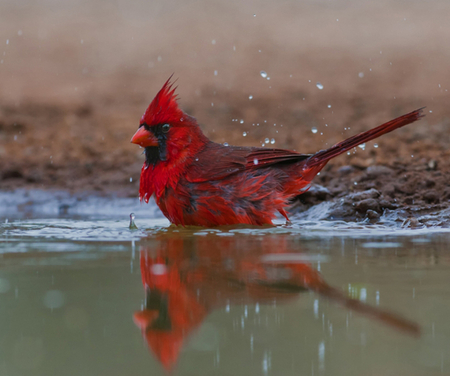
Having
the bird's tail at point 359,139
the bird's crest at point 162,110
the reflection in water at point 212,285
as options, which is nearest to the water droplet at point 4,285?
the reflection in water at point 212,285

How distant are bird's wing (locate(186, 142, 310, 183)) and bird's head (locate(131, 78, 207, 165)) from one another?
0.49 feet

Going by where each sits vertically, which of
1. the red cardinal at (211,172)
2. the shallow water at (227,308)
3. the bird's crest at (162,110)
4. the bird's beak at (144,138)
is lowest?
the shallow water at (227,308)

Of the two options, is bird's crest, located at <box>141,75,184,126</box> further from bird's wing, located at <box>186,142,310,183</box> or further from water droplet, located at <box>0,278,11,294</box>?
water droplet, located at <box>0,278,11,294</box>

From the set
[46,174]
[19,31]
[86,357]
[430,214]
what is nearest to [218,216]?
[430,214]

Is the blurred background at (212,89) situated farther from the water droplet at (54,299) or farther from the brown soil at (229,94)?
the water droplet at (54,299)

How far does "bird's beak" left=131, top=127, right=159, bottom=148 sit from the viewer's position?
162 inches

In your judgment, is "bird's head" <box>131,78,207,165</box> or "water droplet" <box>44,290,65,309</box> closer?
"water droplet" <box>44,290,65,309</box>

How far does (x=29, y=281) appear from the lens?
2.23 metres

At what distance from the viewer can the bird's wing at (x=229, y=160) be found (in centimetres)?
402

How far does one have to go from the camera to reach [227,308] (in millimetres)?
1812

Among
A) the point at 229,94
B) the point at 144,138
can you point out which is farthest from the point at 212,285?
the point at 229,94

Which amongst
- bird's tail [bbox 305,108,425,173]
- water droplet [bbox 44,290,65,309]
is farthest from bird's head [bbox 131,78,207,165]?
water droplet [bbox 44,290,65,309]

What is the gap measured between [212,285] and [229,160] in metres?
2.09

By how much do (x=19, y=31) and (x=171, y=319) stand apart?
10543mm
